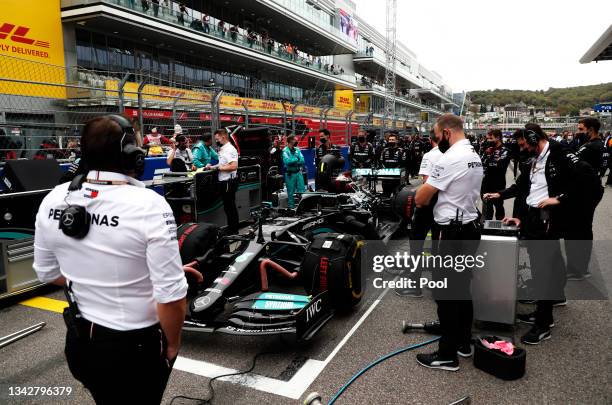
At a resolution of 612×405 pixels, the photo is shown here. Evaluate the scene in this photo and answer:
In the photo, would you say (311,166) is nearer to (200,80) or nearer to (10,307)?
(10,307)

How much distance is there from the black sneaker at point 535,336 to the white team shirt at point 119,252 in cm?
318

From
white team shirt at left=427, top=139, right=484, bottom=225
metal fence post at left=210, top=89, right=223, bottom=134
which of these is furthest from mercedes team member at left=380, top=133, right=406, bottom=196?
white team shirt at left=427, top=139, right=484, bottom=225

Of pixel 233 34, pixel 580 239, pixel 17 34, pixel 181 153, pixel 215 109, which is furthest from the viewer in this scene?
pixel 233 34

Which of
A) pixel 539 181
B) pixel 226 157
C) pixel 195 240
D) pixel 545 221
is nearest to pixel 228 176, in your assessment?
pixel 226 157

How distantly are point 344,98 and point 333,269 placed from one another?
4254 cm

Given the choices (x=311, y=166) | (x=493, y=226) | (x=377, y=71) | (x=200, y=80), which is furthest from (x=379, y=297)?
(x=377, y=71)

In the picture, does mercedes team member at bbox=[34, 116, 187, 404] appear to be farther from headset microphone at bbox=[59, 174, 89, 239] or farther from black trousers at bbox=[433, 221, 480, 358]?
black trousers at bbox=[433, 221, 480, 358]

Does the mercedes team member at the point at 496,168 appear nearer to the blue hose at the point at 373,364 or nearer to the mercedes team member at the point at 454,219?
the mercedes team member at the point at 454,219

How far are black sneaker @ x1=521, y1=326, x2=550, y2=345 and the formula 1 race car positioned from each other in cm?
149

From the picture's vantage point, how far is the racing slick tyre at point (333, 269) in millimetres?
3904

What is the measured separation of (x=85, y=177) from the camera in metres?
1.76

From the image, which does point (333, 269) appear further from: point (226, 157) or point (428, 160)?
point (226, 157)

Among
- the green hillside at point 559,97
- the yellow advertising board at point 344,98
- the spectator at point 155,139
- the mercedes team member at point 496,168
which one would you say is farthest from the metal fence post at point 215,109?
the green hillside at point 559,97

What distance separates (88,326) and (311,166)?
13.7m
